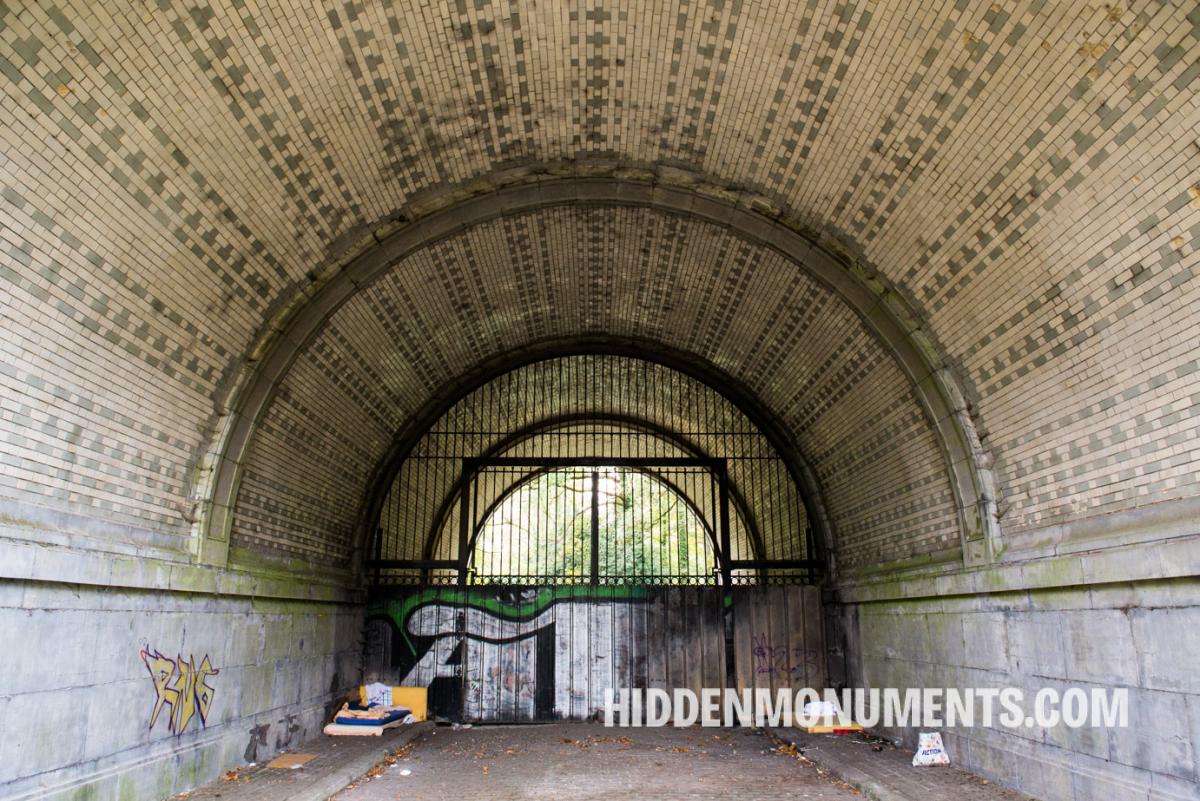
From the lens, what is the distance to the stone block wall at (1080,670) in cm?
657

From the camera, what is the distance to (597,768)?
10.4 m

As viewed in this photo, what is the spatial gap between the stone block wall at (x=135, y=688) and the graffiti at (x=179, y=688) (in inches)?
0.6

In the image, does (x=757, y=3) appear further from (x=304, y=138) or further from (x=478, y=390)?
(x=478, y=390)

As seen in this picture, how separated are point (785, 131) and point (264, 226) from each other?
533 cm

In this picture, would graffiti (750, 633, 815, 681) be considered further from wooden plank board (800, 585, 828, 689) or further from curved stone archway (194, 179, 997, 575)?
curved stone archway (194, 179, 997, 575)

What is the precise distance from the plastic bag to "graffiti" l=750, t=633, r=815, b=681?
419 centimetres

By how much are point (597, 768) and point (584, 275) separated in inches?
270

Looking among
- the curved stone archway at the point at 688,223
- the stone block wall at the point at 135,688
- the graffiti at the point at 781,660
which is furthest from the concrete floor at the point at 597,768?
the curved stone archway at the point at 688,223

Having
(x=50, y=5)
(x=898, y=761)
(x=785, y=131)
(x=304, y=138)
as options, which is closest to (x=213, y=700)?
(x=304, y=138)

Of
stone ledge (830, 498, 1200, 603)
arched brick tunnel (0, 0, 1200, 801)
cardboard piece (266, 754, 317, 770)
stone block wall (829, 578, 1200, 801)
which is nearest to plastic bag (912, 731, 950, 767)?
stone block wall (829, 578, 1200, 801)

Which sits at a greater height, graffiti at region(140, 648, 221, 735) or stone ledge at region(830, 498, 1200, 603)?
stone ledge at region(830, 498, 1200, 603)

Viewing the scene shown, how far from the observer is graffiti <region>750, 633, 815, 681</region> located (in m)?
14.2

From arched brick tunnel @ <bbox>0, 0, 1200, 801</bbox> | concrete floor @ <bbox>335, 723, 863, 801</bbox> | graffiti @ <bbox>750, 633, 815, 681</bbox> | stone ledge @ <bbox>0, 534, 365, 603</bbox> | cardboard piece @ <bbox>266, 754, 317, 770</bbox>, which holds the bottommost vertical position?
concrete floor @ <bbox>335, 723, 863, 801</bbox>

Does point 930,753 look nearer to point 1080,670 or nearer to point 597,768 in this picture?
point 1080,670
